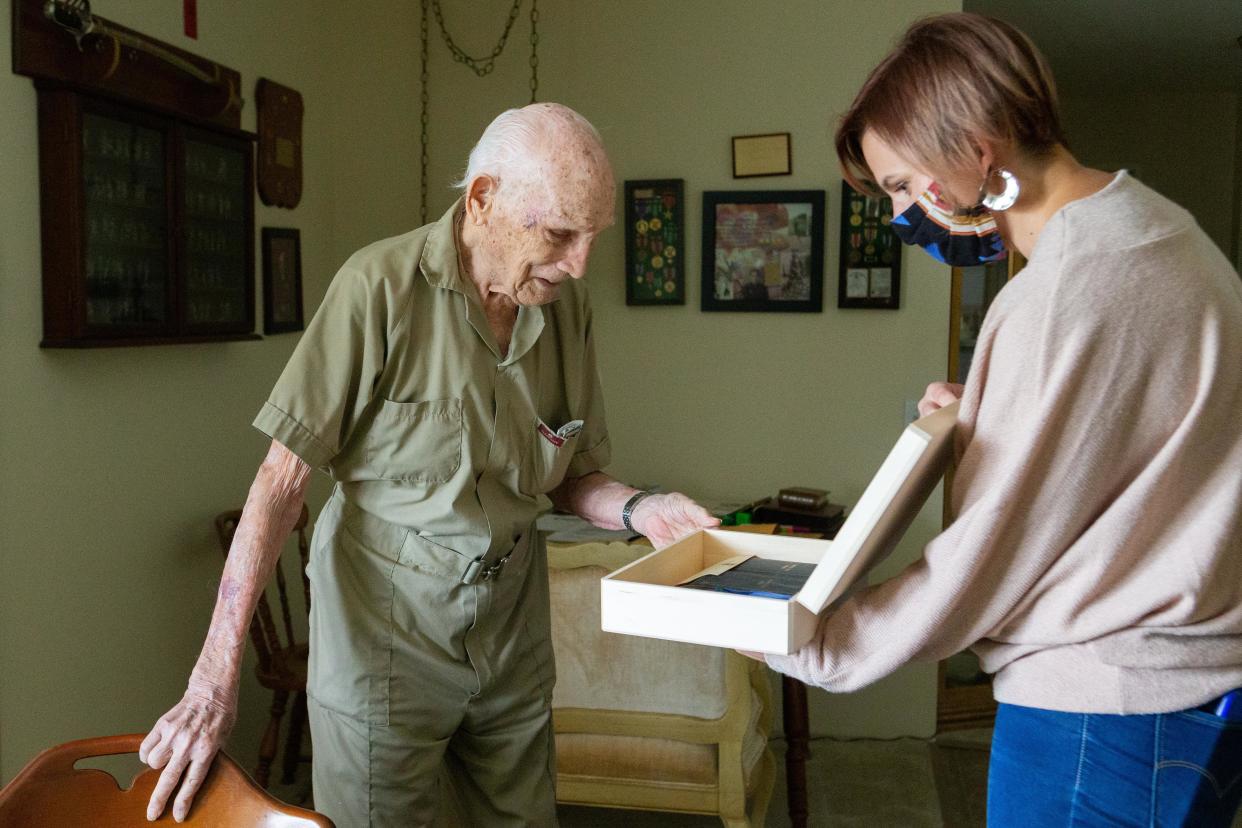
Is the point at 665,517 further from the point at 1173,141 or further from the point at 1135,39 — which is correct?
the point at 1173,141

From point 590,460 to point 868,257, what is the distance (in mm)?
1925

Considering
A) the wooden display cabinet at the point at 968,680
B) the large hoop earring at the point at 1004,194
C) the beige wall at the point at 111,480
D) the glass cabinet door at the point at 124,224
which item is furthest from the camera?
the wooden display cabinet at the point at 968,680

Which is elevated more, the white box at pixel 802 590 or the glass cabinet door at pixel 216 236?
the glass cabinet door at pixel 216 236

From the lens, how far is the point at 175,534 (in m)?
2.69

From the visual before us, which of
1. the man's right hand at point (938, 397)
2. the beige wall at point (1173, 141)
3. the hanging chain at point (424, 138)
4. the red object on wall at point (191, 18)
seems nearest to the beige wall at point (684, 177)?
the hanging chain at point (424, 138)

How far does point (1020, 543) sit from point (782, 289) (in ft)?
8.61

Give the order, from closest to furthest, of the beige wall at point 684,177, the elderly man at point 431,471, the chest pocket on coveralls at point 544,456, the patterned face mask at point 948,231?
the patterned face mask at point 948,231, the elderly man at point 431,471, the chest pocket on coveralls at point 544,456, the beige wall at point 684,177

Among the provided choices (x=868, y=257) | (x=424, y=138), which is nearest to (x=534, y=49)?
(x=424, y=138)

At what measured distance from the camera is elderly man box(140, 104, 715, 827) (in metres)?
1.56

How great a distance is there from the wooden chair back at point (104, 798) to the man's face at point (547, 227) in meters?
0.75

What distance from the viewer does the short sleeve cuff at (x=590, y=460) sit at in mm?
1940

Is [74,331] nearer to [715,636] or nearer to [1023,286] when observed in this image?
[715,636]

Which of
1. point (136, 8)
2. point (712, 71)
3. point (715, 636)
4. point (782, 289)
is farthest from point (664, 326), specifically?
point (715, 636)

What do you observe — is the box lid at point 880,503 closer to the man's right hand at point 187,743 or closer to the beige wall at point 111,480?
the man's right hand at point 187,743
